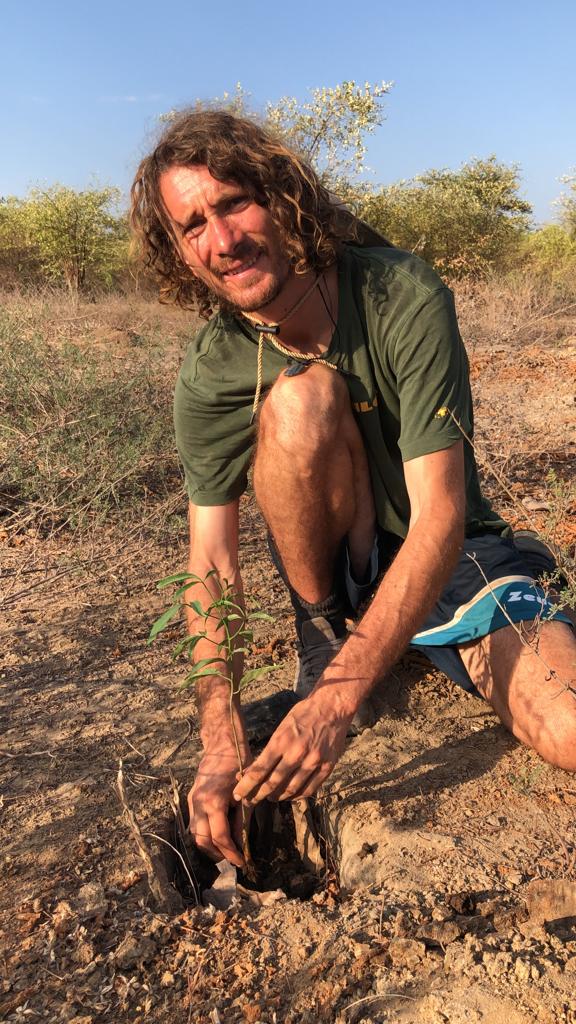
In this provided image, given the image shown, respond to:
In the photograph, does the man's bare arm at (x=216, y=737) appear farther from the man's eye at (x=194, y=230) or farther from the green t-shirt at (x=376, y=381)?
the man's eye at (x=194, y=230)

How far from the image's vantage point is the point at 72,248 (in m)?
17.1

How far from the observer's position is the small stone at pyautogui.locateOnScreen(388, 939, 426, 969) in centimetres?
143

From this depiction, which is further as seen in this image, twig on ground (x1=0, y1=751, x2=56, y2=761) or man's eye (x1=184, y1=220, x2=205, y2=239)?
twig on ground (x1=0, y1=751, x2=56, y2=761)

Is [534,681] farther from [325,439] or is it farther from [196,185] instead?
[196,185]

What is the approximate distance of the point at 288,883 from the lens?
1911mm

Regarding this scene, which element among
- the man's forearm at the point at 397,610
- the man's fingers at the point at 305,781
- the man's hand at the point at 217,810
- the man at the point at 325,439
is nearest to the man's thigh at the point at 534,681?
the man at the point at 325,439

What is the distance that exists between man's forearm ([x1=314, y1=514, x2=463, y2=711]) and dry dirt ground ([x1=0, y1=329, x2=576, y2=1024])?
1.43 ft

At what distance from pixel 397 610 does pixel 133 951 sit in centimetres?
87

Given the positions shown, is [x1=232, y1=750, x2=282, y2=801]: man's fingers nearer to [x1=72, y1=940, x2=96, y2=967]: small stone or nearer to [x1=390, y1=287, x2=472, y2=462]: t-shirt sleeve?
[x1=72, y1=940, x2=96, y2=967]: small stone

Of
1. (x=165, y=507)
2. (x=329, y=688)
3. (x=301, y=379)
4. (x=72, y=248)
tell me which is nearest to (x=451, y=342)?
(x=301, y=379)

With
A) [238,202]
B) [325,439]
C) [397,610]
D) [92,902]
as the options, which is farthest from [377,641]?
[238,202]

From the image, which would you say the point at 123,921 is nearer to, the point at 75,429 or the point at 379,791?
the point at 379,791

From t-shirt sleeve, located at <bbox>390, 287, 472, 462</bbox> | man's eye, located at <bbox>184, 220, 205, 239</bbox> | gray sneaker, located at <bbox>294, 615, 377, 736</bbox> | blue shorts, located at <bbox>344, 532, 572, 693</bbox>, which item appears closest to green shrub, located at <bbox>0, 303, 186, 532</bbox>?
gray sneaker, located at <bbox>294, 615, 377, 736</bbox>

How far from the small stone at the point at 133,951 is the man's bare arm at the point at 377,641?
0.33 m
